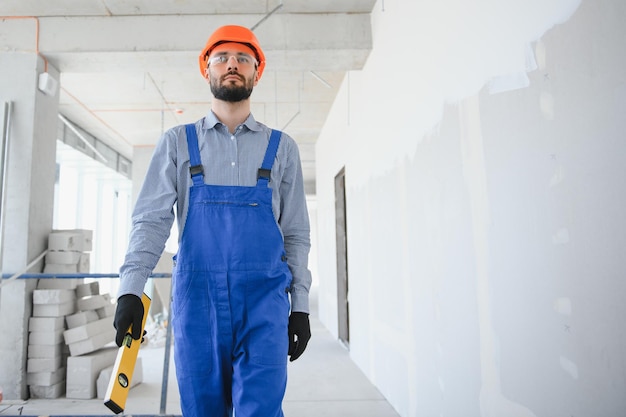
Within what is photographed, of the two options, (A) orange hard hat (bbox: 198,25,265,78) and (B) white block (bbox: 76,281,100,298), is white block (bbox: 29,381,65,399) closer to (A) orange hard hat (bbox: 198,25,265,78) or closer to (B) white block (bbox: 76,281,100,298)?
(B) white block (bbox: 76,281,100,298)

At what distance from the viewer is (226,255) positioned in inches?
49.4

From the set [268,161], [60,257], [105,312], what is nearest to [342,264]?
[105,312]

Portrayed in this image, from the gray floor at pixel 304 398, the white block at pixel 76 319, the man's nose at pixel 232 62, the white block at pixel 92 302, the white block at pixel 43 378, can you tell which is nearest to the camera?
the man's nose at pixel 232 62

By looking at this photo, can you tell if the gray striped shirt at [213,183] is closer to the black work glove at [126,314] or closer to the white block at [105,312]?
the black work glove at [126,314]

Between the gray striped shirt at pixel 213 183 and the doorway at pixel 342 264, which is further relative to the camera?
the doorway at pixel 342 264

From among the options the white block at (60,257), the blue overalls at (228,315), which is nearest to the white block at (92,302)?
the white block at (60,257)

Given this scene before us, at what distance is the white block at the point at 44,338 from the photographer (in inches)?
131

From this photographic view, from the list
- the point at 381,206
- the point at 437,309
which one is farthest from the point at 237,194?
the point at 381,206

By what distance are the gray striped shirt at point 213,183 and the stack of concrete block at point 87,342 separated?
2.54 meters

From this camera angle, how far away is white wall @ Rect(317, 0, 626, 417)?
3.51 feet

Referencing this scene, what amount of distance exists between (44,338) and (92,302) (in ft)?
1.40

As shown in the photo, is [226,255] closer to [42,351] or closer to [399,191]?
[399,191]

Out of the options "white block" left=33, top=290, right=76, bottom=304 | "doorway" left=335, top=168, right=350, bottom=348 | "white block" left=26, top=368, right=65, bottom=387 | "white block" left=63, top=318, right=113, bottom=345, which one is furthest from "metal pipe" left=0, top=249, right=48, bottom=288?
"doorway" left=335, top=168, right=350, bottom=348

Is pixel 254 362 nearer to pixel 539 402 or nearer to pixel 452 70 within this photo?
pixel 539 402
